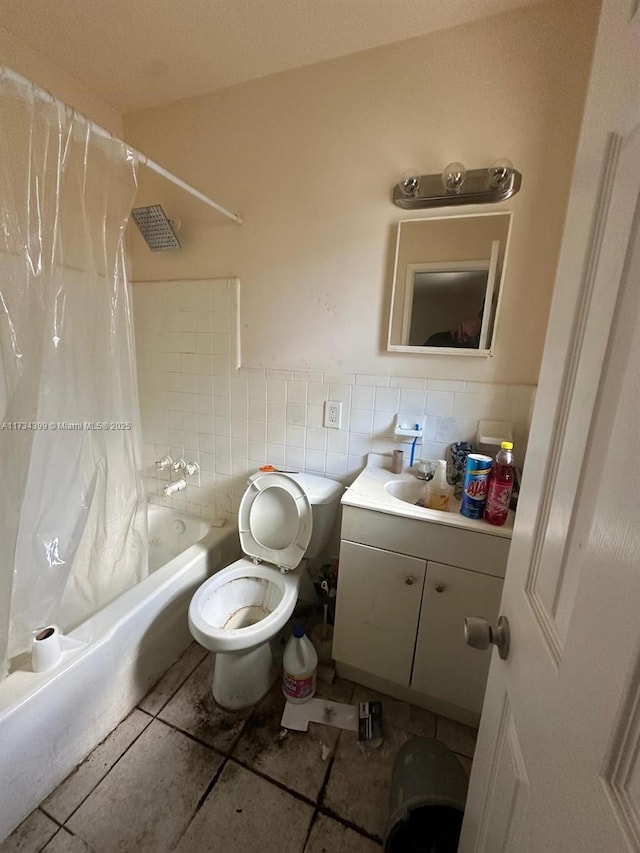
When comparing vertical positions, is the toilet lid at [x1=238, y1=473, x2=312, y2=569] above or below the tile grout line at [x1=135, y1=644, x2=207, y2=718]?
above

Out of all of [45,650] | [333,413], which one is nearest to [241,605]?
[45,650]

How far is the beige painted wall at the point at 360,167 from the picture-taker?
1.12 metres

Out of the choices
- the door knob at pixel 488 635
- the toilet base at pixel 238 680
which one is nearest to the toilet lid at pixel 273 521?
the toilet base at pixel 238 680

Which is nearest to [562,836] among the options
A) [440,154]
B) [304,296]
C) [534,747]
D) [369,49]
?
[534,747]

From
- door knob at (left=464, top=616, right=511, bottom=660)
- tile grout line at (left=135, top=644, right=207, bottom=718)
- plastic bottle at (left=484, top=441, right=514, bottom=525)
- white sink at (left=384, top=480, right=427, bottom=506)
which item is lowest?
tile grout line at (left=135, top=644, right=207, bottom=718)

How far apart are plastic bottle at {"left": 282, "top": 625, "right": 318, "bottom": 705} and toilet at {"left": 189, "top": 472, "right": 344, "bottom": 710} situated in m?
0.09

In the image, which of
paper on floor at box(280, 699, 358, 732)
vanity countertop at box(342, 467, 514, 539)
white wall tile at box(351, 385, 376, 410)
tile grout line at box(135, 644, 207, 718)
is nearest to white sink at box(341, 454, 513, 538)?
vanity countertop at box(342, 467, 514, 539)

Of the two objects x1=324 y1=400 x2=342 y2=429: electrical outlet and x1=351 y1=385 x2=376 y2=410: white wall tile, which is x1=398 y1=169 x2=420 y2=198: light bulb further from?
x1=324 y1=400 x2=342 y2=429: electrical outlet

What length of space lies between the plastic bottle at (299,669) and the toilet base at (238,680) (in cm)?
11

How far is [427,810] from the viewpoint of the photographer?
86 centimetres

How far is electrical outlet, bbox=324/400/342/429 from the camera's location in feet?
5.02

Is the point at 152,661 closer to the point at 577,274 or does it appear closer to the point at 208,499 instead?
the point at 208,499

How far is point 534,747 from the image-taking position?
43 cm

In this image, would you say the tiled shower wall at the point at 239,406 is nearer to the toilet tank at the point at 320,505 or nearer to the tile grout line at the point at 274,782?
the toilet tank at the point at 320,505
